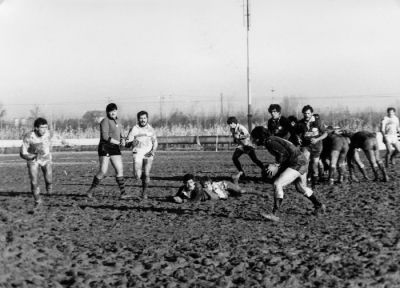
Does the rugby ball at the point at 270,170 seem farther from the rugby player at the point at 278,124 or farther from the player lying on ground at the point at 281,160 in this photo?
the rugby player at the point at 278,124

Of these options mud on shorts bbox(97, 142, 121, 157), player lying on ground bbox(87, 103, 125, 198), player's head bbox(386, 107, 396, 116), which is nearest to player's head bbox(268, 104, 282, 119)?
player lying on ground bbox(87, 103, 125, 198)

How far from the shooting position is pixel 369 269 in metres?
6.31

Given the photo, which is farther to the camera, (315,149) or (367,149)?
(367,149)

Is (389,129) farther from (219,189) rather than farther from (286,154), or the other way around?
(286,154)

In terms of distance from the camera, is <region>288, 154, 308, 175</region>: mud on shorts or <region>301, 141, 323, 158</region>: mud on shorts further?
<region>301, 141, 323, 158</region>: mud on shorts

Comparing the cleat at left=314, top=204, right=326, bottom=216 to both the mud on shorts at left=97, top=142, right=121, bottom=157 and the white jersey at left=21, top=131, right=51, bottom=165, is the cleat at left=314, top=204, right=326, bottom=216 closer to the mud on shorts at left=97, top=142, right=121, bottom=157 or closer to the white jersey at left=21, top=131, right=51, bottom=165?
the mud on shorts at left=97, top=142, right=121, bottom=157

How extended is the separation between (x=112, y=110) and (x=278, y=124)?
137 inches

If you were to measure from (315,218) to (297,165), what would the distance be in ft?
3.19

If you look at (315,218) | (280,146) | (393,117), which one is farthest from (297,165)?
(393,117)

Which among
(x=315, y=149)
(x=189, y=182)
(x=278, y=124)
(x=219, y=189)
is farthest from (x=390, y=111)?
(x=189, y=182)

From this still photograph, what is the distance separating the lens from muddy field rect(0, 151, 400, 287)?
6184 mm

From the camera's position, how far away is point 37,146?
11414 millimetres

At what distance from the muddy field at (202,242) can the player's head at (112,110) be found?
170 cm

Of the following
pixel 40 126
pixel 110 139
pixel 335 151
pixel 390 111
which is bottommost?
pixel 335 151
